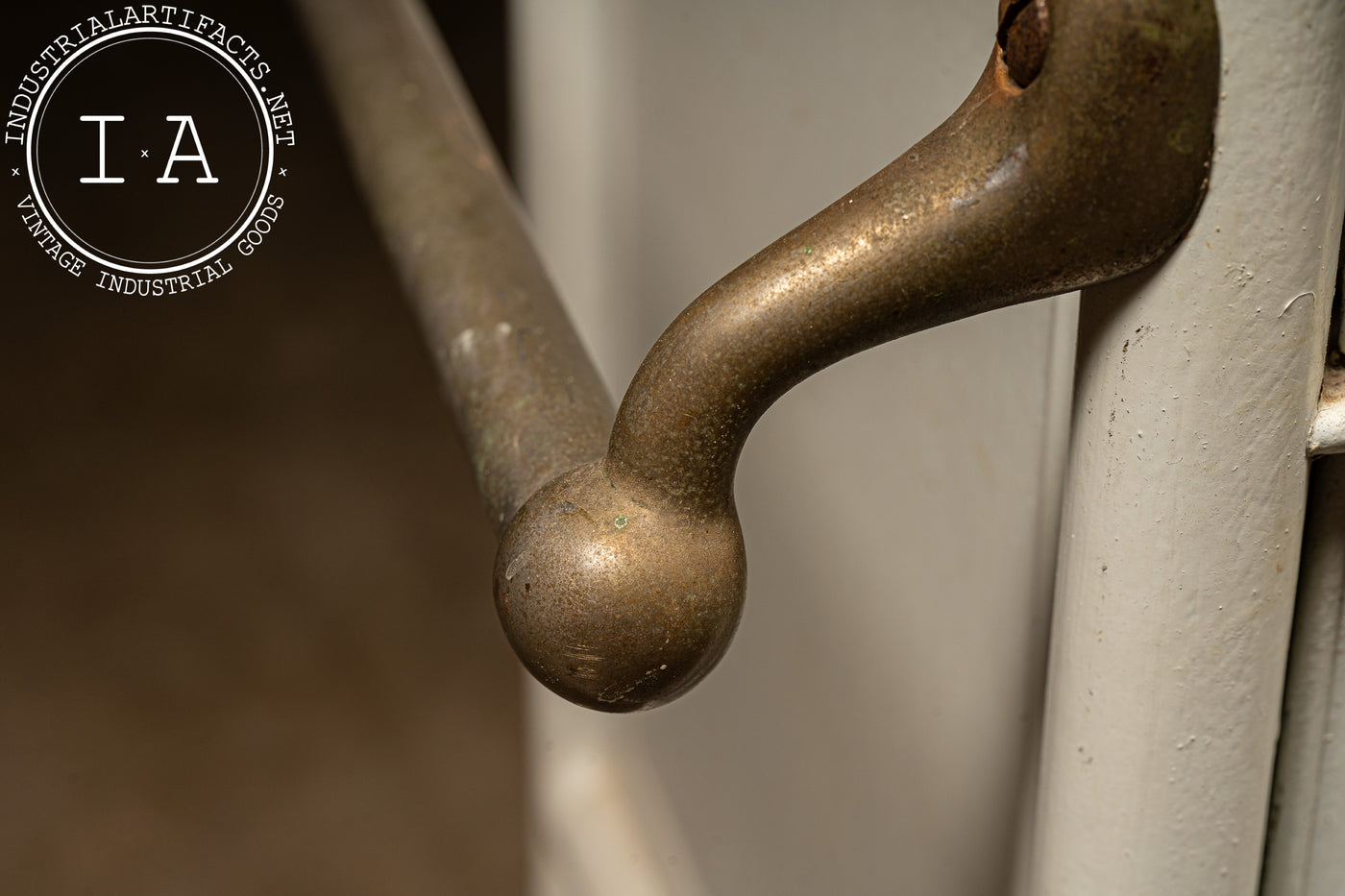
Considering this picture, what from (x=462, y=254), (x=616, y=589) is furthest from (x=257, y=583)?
(x=616, y=589)

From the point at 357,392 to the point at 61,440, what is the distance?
0.18m

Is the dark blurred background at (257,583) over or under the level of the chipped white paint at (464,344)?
under

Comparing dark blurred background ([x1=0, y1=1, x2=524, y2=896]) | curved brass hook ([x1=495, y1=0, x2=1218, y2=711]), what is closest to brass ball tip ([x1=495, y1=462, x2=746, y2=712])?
curved brass hook ([x1=495, y1=0, x2=1218, y2=711])

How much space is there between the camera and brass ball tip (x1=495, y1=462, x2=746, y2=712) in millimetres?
166

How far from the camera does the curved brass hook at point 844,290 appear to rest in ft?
0.44

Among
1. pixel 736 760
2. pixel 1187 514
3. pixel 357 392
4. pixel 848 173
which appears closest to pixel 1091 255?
pixel 1187 514

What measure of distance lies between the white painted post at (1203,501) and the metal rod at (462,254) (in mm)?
91

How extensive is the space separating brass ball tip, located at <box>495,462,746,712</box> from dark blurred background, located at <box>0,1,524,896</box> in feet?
1.88

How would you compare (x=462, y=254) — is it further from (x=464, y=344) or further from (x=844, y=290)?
(x=844, y=290)

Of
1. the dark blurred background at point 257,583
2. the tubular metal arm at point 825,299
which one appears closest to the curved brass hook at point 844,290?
the tubular metal arm at point 825,299

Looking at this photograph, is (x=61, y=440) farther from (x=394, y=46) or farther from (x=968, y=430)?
(x=968, y=430)

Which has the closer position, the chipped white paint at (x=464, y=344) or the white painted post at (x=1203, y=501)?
the white painted post at (x=1203, y=501)

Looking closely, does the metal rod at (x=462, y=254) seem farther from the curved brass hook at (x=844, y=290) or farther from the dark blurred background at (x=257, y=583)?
the dark blurred background at (x=257, y=583)

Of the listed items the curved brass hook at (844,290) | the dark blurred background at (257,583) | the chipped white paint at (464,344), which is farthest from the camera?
the dark blurred background at (257,583)
